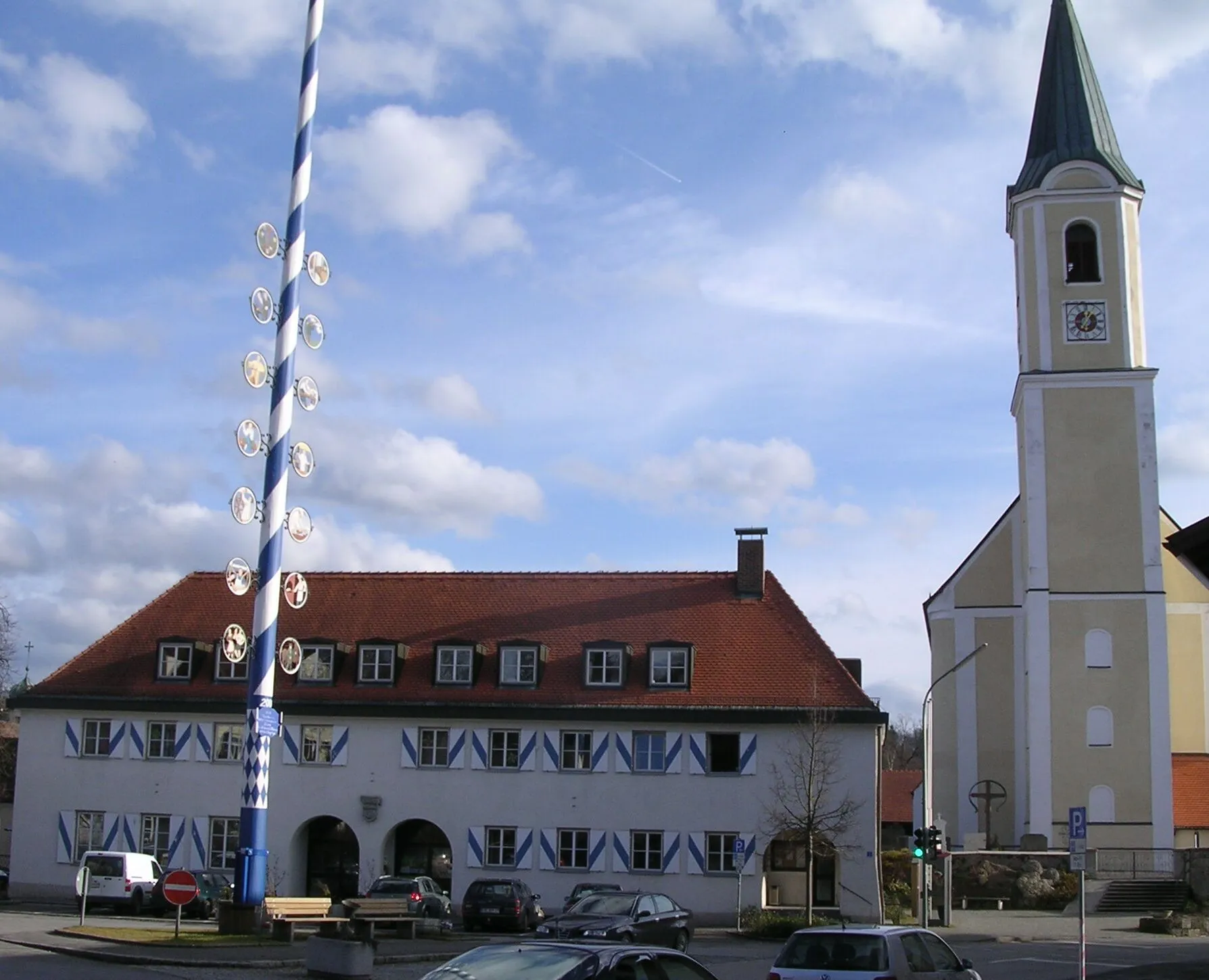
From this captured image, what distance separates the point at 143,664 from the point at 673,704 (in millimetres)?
16750

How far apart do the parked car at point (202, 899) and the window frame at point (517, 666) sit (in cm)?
1001

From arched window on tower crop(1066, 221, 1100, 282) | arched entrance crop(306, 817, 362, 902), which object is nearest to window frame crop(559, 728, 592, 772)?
arched entrance crop(306, 817, 362, 902)

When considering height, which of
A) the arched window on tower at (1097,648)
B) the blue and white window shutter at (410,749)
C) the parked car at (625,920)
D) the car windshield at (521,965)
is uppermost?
the arched window on tower at (1097,648)

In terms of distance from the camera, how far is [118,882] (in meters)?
35.8

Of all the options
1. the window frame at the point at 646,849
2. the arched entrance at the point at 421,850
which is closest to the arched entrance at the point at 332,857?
the arched entrance at the point at 421,850

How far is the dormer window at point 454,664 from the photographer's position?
43188 mm

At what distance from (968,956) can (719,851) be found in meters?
11.5

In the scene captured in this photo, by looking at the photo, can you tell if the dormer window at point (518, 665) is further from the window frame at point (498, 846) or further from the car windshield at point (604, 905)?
the car windshield at point (604, 905)

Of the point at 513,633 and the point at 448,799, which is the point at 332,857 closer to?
the point at 448,799

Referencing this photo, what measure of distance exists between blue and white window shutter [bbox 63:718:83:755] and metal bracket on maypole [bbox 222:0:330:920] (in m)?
17.0

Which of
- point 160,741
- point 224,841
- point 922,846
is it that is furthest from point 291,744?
point 922,846

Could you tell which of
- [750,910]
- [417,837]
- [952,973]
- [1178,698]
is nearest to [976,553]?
[1178,698]

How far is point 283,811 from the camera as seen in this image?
42.4 meters

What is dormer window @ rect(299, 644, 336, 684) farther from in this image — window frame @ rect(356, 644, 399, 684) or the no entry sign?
the no entry sign
